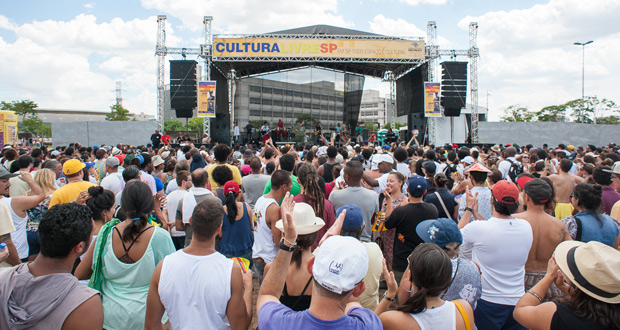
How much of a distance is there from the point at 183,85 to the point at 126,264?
52.0 ft

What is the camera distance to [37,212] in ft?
11.6

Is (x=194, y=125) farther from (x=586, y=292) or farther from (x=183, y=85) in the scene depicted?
(x=586, y=292)

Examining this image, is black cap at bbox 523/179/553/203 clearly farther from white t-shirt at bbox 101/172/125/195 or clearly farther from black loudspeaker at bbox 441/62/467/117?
black loudspeaker at bbox 441/62/467/117

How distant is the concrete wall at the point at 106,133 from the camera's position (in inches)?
715

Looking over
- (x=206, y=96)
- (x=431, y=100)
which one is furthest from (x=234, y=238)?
(x=431, y=100)

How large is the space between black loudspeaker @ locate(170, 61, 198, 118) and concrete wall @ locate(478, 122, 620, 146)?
15.9 metres

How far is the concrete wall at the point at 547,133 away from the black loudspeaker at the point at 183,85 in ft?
52.2

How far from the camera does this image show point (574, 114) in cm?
4572

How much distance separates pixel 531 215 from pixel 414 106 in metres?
17.6

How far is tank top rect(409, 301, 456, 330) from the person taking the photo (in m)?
1.64

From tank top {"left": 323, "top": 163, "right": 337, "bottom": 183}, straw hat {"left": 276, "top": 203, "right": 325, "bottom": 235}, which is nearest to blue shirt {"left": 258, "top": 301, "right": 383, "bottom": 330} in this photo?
straw hat {"left": 276, "top": 203, "right": 325, "bottom": 235}

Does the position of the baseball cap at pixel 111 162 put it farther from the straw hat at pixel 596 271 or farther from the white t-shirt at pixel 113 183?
the straw hat at pixel 596 271

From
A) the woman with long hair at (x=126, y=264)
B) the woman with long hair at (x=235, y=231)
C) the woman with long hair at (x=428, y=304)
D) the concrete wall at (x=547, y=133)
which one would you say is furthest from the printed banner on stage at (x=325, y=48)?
the woman with long hair at (x=428, y=304)

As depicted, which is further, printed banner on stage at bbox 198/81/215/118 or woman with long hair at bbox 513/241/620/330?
printed banner on stage at bbox 198/81/215/118
